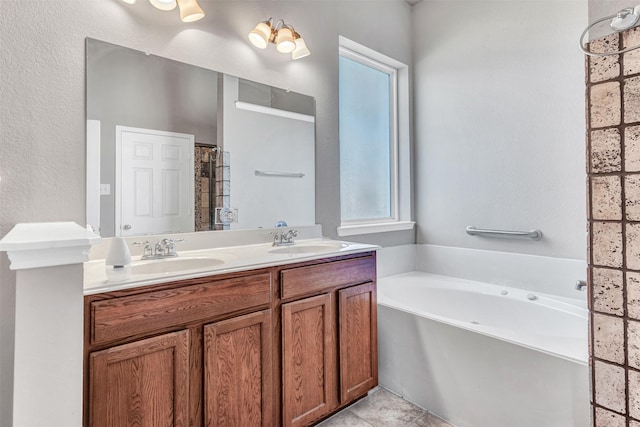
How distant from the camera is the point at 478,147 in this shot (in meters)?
2.58

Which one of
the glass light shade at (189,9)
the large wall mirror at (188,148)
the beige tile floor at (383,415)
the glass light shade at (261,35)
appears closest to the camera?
the large wall mirror at (188,148)

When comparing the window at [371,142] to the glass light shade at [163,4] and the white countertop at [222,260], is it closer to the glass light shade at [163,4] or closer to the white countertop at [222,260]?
the white countertop at [222,260]

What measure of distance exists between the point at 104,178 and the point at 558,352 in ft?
6.90

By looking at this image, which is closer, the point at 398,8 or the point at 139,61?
the point at 139,61

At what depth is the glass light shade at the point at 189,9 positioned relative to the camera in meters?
1.64

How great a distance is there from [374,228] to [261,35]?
154 centimetres

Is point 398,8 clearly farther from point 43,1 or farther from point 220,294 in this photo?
point 220,294

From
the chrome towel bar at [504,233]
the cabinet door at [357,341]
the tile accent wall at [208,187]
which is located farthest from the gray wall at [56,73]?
the chrome towel bar at [504,233]

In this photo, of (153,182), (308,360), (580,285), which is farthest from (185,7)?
(580,285)

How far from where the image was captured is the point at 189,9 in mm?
1646

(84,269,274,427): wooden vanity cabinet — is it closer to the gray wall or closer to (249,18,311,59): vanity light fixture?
the gray wall

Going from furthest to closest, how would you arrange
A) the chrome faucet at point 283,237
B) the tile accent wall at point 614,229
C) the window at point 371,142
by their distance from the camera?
the window at point 371,142
the chrome faucet at point 283,237
the tile accent wall at point 614,229

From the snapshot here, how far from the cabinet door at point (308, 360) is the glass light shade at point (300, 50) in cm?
150

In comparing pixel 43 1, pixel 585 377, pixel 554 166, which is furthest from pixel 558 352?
pixel 43 1
